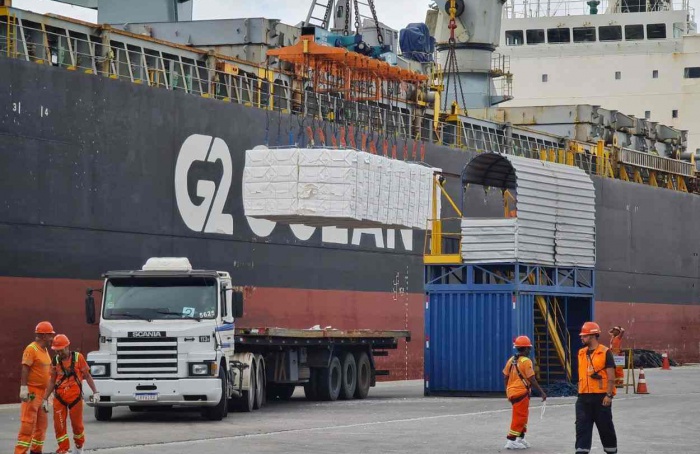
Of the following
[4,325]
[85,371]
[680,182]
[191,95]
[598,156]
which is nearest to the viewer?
[85,371]

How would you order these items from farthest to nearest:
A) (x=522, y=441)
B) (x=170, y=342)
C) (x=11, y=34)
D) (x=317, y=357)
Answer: (x=317, y=357) < (x=11, y=34) < (x=170, y=342) < (x=522, y=441)

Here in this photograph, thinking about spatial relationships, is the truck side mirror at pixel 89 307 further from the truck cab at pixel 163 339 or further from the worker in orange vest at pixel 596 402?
the worker in orange vest at pixel 596 402

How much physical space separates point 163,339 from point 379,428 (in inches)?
148

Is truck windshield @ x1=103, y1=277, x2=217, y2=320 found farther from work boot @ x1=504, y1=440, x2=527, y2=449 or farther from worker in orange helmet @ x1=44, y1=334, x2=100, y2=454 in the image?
work boot @ x1=504, y1=440, x2=527, y2=449

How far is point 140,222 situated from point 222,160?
3.51 metres

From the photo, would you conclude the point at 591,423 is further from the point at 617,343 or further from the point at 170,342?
the point at 617,343

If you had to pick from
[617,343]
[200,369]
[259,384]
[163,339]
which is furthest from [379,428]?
[617,343]

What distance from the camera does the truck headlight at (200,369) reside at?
22031 mm

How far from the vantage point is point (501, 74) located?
57.1 m

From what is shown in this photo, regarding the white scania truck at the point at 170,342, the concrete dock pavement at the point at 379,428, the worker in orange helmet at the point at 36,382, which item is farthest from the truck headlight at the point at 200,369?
the worker in orange helmet at the point at 36,382

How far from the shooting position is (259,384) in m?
25.1

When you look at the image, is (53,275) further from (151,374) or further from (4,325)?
(151,374)

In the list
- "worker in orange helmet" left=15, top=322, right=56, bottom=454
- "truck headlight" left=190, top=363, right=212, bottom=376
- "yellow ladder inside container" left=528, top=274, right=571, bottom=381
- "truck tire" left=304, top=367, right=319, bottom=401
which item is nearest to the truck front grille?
"truck headlight" left=190, top=363, right=212, bottom=376

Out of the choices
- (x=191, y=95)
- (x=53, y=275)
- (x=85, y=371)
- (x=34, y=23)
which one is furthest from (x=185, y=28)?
(x=85, y=371)
